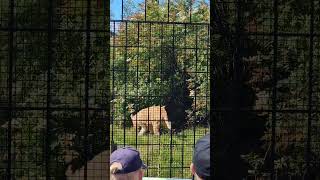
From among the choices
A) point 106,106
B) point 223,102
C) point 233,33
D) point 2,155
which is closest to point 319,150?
point 223,102

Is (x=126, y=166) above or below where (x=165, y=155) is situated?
above

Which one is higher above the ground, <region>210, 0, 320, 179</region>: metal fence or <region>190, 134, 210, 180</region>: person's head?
<region>210, 0, 320, 179</region>: metal fence

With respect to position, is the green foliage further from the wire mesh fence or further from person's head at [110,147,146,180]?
person's head at [110,147,146,180]

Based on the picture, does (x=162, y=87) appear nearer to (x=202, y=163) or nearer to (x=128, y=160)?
(x=128, y=160)

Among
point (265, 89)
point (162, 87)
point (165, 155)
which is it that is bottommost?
point (165, 155)

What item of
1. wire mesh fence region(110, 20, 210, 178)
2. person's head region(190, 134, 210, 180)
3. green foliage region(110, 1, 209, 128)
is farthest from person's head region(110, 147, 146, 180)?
green foliage region(110, 1, 209, 128)

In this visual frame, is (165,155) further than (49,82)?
Yes

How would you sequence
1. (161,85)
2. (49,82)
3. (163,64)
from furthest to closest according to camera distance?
(161,85) < (163,64) < (49,82)

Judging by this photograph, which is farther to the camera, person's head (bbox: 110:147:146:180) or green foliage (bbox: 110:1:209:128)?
green foliage (bbox: 110:1:209:128)

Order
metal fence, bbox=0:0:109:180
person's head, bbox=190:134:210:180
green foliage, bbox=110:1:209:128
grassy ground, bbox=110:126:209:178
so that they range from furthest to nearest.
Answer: green foliage, bbox=110:1:209:128
grassy ground, bbox=110:126:209:178
person's head, bbox=190:134:210:180
metal fence, bbox=0:0:109:180

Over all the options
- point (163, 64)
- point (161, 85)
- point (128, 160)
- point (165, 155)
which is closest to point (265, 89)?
point (128, 160)

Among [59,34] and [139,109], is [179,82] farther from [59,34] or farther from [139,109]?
[59,34]

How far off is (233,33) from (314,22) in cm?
26

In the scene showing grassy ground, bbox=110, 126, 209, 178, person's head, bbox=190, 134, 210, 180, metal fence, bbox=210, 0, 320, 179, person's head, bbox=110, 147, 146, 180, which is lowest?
grassy ground, bbox=110, 126, 209, 178
